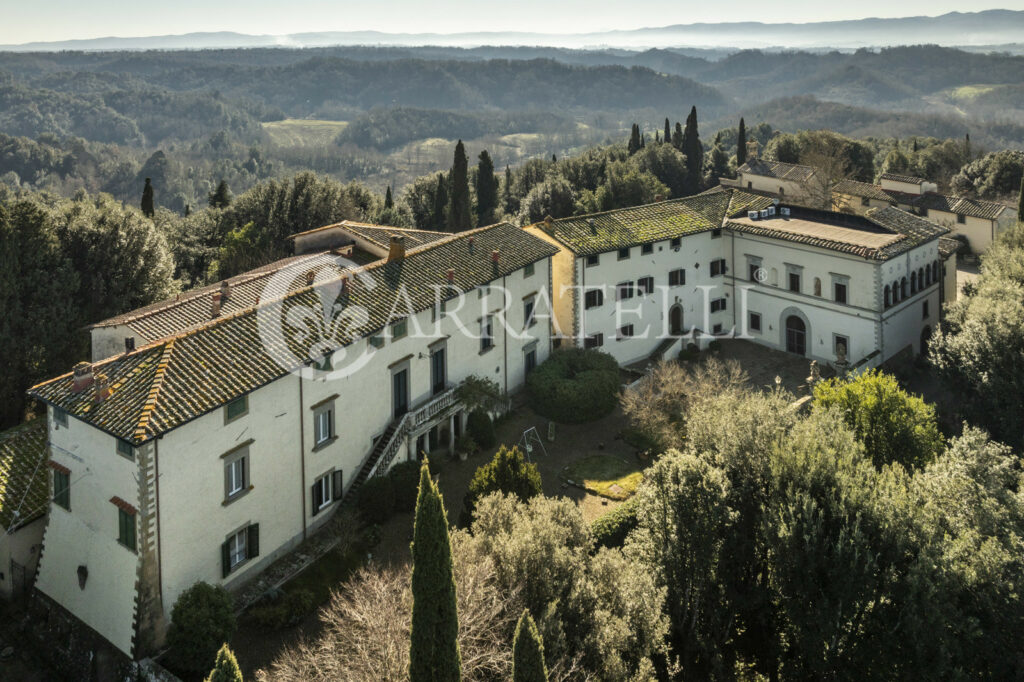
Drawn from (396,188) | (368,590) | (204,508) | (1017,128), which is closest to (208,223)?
(204,508)

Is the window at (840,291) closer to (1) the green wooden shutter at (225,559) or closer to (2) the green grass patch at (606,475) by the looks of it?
(2) the green grass patch at (606,475)

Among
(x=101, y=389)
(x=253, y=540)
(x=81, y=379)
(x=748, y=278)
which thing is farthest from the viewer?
(x=748, y=278)

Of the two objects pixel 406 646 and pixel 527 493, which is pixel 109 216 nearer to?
pixel 527 493

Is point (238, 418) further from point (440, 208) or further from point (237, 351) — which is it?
point (440, 208)

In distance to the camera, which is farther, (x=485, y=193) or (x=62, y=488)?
(x=485, y=193)

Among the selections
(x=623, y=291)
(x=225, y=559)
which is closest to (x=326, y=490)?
(x=225, y=559)

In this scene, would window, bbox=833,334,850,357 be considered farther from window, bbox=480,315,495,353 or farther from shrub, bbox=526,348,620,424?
window, bbox=480,315,495,353
